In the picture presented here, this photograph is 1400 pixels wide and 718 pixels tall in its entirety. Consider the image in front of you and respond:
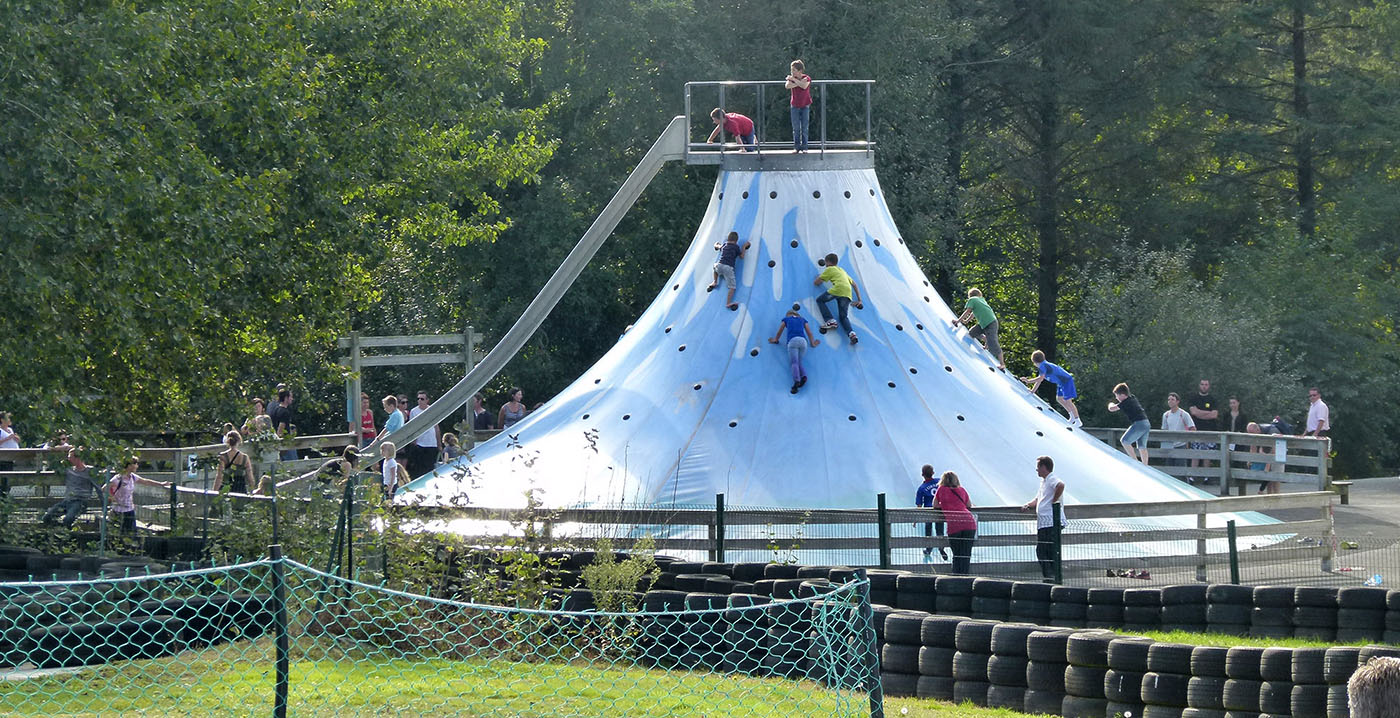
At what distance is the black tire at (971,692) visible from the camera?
12.3 metres

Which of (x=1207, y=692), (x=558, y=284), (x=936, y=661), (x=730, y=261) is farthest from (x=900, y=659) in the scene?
(x=558, y=284)

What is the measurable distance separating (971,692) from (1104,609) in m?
2.66

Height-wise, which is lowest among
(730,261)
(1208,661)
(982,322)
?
(1208,661)

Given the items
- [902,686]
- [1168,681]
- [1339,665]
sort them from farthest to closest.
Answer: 1. [902,686]
2. [1168,681]
3. [1339,665]

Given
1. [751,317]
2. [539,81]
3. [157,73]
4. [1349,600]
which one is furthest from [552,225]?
[1349,600]

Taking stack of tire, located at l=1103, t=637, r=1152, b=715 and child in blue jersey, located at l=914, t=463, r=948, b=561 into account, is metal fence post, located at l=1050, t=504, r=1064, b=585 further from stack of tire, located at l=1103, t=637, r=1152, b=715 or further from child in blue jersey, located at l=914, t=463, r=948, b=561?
stack of tire, located at l=1103, t=637, r=1152, b=715

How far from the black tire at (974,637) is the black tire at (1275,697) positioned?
2.03 meters

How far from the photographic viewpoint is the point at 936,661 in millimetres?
12586

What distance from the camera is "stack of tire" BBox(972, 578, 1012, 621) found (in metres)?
14.6

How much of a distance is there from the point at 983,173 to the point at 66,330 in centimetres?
3151

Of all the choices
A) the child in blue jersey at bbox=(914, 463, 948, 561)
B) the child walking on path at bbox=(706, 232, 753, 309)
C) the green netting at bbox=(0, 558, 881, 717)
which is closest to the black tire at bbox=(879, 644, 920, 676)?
the green netting at bbox=(0, 558, 881, 717)

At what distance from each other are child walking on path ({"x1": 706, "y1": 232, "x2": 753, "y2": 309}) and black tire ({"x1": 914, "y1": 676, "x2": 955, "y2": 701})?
12.0 m

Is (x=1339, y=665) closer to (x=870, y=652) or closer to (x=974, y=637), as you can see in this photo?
(x=974, y=637)

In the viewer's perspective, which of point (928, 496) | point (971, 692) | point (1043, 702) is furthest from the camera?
point (928, 496)
